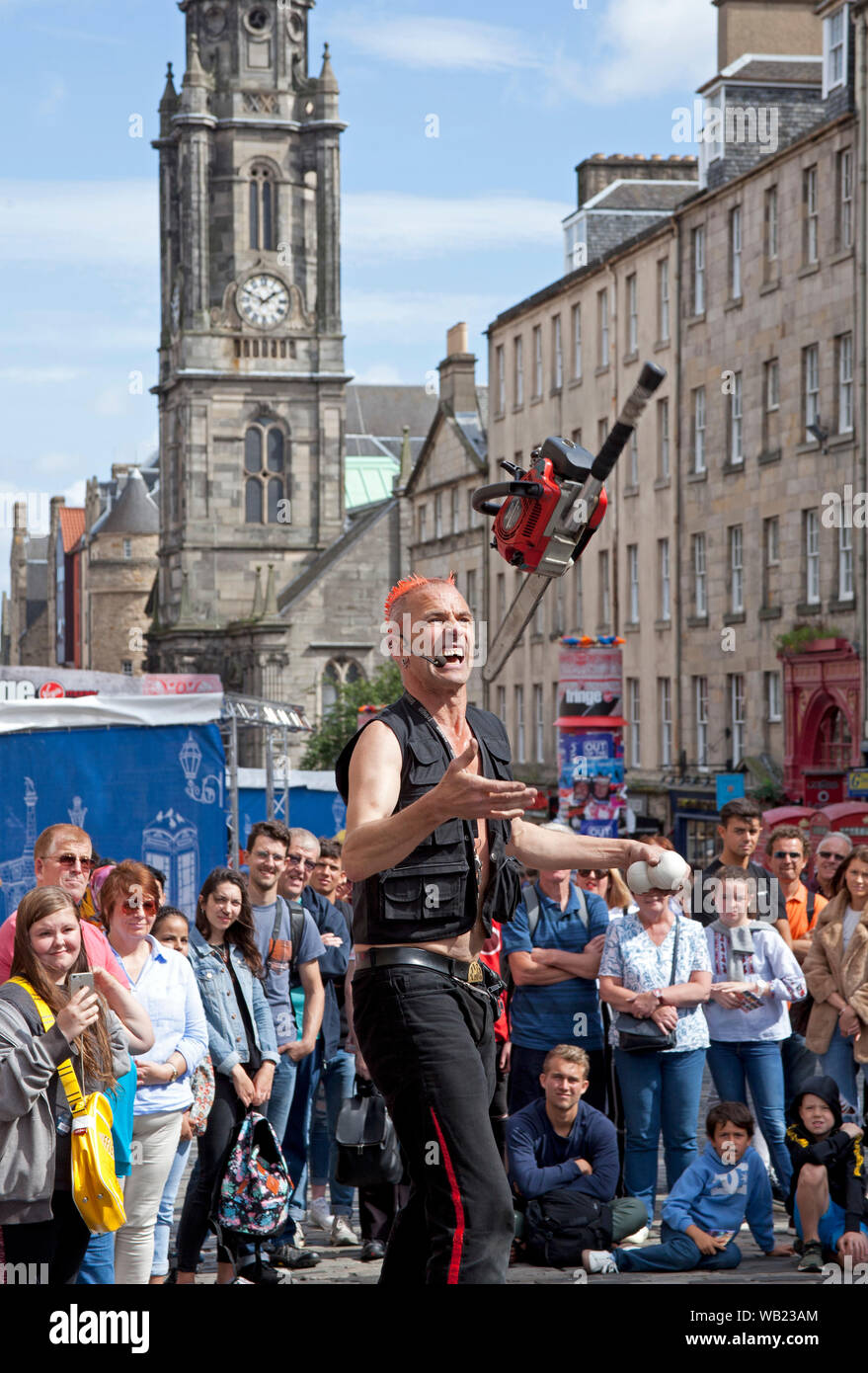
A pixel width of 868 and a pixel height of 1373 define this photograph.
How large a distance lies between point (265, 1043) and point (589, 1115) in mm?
1691

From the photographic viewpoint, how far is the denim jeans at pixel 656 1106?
32.5ft

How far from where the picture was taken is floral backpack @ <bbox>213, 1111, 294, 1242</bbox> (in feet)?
27.8

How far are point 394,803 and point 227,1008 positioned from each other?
423cm

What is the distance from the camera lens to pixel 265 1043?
905cm

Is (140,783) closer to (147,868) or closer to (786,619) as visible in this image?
(147,868)

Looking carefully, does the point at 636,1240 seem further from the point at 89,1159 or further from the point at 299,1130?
the point at 89,1159

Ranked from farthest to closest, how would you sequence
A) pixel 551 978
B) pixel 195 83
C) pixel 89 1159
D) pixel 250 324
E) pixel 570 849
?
pixel 250 324, pixel 195 83, pixel 551 978, pixel 89 1159, pixel 570 849

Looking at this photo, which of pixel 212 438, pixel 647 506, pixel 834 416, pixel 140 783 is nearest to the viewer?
pixel 140 783

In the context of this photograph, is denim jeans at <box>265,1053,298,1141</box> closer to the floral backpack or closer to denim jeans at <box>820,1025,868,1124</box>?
the floral backpack

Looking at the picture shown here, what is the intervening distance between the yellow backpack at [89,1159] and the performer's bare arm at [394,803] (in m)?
1.88

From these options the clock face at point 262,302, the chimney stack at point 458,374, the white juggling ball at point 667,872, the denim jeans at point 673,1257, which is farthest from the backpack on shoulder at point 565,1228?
the clock face at point 262,302

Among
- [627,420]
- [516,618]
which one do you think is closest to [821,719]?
[627,420]

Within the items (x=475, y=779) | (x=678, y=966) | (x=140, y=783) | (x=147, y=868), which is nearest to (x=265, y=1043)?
(x=147, y=868)

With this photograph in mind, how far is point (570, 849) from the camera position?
5.27 metres
